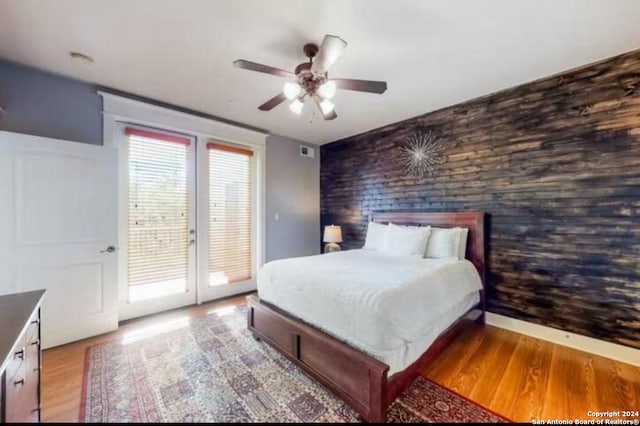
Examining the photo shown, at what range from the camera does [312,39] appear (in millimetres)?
2100

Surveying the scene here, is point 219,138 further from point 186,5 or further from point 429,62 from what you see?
point 429,62

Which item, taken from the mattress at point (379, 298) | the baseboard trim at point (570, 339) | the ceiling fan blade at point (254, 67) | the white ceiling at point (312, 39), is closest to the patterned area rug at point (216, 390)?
the mattress at point (379, 298)

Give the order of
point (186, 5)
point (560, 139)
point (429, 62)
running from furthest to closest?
point (560, 139)
point (429, 62)
point (186, 5)

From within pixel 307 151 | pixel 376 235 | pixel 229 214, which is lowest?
pixel 376 235

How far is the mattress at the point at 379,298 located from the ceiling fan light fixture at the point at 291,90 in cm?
148

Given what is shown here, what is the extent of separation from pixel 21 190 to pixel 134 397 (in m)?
2.06

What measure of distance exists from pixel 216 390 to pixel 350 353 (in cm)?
101

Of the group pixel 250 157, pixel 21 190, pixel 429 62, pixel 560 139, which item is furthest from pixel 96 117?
pixel 560 139

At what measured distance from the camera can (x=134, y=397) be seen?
1809 mm

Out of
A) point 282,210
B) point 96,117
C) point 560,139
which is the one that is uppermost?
point 96,117

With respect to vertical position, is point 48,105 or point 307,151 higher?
point 307,151

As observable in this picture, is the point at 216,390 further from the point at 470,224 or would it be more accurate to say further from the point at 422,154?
the point at 422,154

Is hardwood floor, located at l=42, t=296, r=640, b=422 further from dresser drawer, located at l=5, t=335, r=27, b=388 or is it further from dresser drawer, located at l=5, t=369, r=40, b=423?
dresser drawer, located at l=5, t=335, r=27, b=388

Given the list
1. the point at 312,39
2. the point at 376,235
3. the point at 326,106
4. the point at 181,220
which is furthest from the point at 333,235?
the point at 312,39
